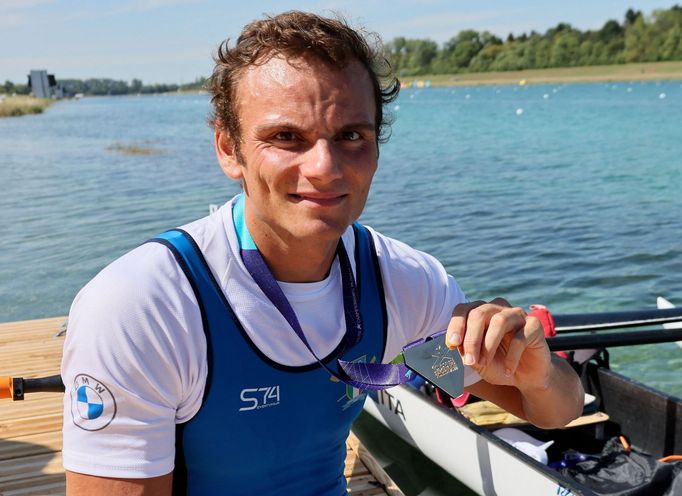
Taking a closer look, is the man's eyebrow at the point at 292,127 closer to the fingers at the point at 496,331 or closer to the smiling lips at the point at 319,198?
the smiling lips at the point at 319,198

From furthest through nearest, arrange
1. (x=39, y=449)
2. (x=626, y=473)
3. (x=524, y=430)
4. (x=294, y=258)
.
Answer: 1. (x=524, y=430)
2. (x=39, y=449)
3. (x=626, y=473)
4. (x=294, y=258)

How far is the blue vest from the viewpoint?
172 cm

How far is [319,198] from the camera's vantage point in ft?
5.70

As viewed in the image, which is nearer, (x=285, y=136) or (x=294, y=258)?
(x=285, y=136)

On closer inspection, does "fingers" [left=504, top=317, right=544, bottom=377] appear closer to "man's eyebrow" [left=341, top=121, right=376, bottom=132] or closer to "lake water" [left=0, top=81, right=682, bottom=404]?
"man's eyebrow" [left=341, top=121, right=376, bottom=132]

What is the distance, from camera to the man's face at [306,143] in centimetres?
171

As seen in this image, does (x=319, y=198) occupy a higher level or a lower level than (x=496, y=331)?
higher

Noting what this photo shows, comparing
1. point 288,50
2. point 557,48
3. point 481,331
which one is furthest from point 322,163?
point 557,48

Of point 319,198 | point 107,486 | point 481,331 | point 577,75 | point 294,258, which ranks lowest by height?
point 577,75

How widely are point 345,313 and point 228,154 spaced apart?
52 centimetres

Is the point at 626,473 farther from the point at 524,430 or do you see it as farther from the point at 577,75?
the point at 577,75

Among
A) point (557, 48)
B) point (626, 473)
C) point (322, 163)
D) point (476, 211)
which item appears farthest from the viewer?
point (557, 48)

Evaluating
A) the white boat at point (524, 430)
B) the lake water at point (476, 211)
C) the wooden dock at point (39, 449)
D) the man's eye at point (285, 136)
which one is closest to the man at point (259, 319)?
the man's eye at point (285, 136)

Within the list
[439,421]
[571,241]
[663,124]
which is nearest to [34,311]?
[439,421]
